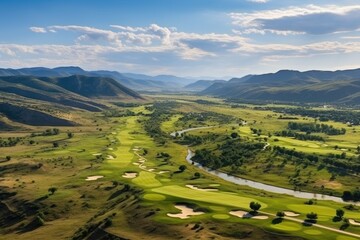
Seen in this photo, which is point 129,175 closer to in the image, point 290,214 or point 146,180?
point 146,180

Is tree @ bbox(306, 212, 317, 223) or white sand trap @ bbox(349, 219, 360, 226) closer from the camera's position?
white sand trap @ bbox(349, 219, 360, 226)

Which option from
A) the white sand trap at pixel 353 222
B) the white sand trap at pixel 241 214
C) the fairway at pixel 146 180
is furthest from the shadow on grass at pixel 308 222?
the fairway at pixel 146 180

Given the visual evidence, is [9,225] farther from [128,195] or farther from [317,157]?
[317,157]

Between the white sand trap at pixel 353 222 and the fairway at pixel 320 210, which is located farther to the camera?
the fairway at pixel 320 210

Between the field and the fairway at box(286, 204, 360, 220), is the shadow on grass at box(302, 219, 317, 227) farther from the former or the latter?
the fairway at box(286, 204, 360, 220)

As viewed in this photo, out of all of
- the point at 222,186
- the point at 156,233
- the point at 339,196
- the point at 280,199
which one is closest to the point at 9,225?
the point at 156,233

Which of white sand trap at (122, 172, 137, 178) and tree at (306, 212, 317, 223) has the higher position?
tree at (306, 212, 317, 223)

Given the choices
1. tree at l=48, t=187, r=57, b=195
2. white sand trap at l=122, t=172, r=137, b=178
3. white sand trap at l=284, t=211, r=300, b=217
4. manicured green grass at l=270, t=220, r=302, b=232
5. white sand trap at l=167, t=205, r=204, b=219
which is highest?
manicured green grass at l=270, t=220, r=302, b=232

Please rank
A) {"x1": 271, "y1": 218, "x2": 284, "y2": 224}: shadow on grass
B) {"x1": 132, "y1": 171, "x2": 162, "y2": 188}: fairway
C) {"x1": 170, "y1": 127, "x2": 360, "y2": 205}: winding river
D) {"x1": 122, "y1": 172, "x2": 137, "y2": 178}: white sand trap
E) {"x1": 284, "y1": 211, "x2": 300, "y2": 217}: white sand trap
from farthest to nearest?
{"x1": 122, "y1": 172, "x2": 137, "y2": 178}: white sand trap < {"x1": 170, "y1": 127, "x2": 360, "y2": 205}: winding river < {"x1": 132, "y1": 171, "x2": 162, "y2": 188}: fairway < {"x1": 284, "y1": 211, "x2": 300, "y2": 217}: white sand trap < {"x1": 271, "y1": 218, "x2": 284, "y2": 224}: shadow on grass

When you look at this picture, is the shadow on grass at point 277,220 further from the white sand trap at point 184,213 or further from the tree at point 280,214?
the white sand trap at point 184,213

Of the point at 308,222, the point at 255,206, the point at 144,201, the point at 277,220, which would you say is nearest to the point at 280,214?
the point at 277,220

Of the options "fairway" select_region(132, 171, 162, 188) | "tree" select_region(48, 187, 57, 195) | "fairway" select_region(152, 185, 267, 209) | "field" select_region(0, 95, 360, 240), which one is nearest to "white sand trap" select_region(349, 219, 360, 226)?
"field" select_region(0, 95, 360, 240)
